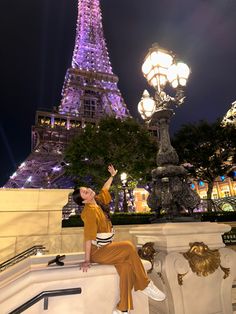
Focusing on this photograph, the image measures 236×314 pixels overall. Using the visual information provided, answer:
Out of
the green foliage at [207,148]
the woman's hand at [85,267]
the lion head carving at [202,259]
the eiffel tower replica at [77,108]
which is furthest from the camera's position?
the eiffel tower replica at [77,108]

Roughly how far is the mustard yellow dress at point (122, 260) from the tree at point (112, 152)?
14.1 meters

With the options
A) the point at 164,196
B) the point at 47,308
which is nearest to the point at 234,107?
the point at 164,196

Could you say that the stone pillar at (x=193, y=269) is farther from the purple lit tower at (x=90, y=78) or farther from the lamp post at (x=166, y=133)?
the purple lit tower at (x=90, y=78)

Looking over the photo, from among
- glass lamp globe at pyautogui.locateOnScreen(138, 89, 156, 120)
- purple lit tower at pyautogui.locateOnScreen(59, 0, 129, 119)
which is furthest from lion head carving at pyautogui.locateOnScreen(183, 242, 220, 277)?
purple lit tower at pyautogui.locateOnScreen(59, 0, 129, 119)

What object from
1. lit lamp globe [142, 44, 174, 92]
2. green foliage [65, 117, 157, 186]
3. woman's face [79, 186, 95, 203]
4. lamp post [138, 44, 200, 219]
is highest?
green foliage [65, 117, 157, 186]

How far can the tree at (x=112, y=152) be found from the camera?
17.3 meters

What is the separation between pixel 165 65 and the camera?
5781 mm

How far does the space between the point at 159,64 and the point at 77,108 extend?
4638cm

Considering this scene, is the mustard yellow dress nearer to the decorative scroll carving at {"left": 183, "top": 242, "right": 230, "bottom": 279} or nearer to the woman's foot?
the woman's foot

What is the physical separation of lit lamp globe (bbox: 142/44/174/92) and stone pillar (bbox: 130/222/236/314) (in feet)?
12.3

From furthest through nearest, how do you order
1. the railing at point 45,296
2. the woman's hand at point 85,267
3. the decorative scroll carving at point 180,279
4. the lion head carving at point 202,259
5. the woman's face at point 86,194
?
the lion head carving at point 202,259 → the decorative scroll carving at point 180,279 → the woman's face at point 86,194 → the woman's hand at point 85,267 → the railing at point 45,296

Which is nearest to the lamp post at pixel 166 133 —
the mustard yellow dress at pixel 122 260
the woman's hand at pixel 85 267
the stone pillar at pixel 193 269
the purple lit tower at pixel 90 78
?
the stone pillar at pixel 193 269

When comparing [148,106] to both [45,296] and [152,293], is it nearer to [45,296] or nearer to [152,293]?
[152,293]

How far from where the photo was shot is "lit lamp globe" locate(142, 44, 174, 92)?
18.7 ft
